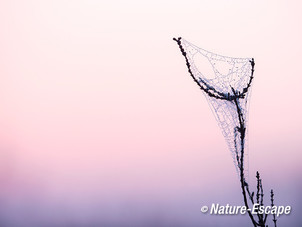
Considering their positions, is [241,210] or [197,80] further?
[241,210]

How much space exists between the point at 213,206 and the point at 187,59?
457 cm

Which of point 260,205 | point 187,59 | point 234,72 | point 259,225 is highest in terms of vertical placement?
point 234,72

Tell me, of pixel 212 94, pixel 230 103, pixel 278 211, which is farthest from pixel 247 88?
pixel 278 211

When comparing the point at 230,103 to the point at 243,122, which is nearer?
the point at 243,122

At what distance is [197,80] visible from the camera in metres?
3.94

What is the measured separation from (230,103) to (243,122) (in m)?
0.44

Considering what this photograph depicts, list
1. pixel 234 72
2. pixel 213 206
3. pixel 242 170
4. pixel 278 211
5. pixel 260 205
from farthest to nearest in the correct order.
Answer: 1. pixel 213 206
2. pixel 278 211
3. pixel 234 72
4. pixel 260 205
5. pixel 242 170

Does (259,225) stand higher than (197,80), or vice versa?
(197,80)

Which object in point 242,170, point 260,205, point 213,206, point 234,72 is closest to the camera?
point 242,170

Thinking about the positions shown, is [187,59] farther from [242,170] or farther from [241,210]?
[241,210]

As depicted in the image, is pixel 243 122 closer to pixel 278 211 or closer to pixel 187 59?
pixel 187 59

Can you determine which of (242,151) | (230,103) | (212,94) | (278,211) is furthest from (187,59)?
(278,211)

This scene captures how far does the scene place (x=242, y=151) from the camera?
3.89 meters

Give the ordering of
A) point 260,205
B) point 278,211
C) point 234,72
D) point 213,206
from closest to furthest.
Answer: point 260,205 → point 234,72 → point 278,211 → point 213,206
